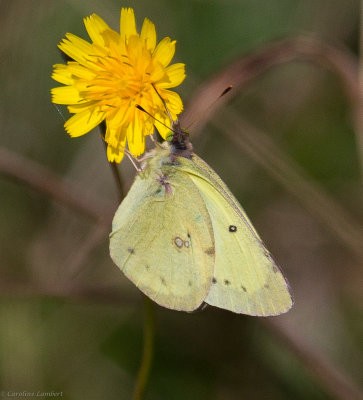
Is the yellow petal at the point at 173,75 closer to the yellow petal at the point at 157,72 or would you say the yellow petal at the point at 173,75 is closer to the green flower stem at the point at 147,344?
the yellow petal at the point at 157,72

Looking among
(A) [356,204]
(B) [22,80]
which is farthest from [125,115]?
(A) [356,204]

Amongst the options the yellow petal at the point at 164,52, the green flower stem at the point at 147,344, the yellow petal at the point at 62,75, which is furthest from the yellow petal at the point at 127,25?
the green flower stem at the point at 147,344

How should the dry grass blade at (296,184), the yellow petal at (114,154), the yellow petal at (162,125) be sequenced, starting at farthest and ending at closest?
1. the dry grass blade at (296,184)
2. the yellow petal at (162,125)
3. the yellow petal at (114,154)

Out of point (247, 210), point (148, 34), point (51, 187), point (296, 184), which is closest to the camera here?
point (148, 34)

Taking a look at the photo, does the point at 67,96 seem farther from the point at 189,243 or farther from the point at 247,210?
the point at 247,210

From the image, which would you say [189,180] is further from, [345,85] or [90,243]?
[345,85]

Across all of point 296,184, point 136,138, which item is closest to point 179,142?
point 136,138
